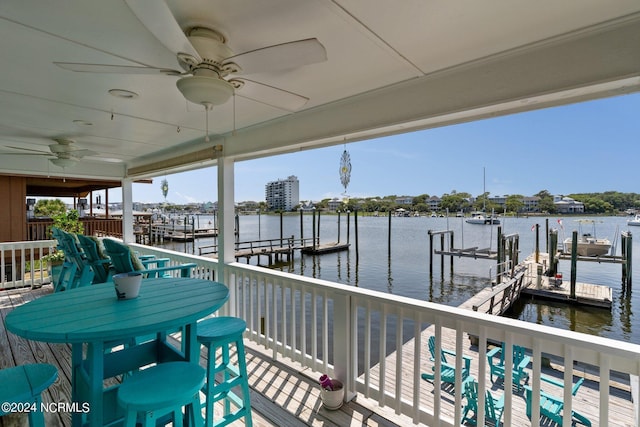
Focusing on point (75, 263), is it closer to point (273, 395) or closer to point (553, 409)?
point (273, 395)

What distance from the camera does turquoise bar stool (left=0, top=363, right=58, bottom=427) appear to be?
3.93 ft

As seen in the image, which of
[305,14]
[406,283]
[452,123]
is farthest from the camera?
[406,283]

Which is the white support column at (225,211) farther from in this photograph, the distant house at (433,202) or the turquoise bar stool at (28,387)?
the distant house at (433,202)

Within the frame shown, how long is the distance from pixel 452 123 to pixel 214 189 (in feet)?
9.75

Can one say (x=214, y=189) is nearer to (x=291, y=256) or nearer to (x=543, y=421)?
(x=543, y=421)

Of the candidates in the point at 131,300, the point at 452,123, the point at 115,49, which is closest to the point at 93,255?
the point at 131,300

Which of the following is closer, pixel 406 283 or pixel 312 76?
pixel 312 76

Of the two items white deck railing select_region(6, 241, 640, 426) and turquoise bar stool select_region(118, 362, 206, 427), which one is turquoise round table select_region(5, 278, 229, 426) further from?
white deck railing select_region(6, 241, 640, 426)

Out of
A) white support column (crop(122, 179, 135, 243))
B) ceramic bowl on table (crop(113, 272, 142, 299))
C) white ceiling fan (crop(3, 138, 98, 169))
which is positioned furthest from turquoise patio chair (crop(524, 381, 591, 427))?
white support column (crop(122, 179, 135, 243))

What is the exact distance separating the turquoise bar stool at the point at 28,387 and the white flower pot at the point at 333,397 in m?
1.58

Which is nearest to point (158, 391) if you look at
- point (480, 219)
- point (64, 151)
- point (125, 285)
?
point (125, 285)

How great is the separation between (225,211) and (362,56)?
2.56m

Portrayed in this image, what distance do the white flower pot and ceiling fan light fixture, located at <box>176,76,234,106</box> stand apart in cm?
206

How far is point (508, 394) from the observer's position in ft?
5.45
